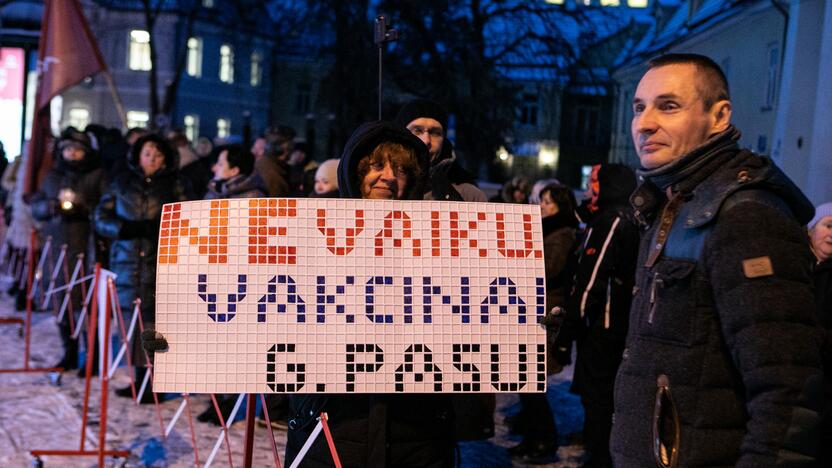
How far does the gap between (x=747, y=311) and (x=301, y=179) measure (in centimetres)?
987

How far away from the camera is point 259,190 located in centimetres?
766

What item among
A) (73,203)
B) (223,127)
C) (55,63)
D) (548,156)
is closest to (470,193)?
(73,203)

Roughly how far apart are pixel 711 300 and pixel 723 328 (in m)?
0.09

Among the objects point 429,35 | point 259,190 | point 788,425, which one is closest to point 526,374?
point 788,425

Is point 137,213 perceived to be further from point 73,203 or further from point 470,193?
point 470,193

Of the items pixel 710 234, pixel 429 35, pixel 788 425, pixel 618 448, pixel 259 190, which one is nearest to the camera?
pixel 788 425

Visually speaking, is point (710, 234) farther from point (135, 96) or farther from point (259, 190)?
point (135, 96)

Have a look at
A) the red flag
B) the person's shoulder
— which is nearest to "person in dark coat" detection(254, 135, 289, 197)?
the red flag

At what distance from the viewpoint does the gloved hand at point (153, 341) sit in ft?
8.71

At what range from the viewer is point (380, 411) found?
118 inches

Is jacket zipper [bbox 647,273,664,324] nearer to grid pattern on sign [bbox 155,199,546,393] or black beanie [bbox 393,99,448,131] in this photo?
grid pattern on sign [bbox 155,199,546,393]

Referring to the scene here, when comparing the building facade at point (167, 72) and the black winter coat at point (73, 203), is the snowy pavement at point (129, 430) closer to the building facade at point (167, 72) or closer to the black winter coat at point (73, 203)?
the black winter coat at point (73, 203)

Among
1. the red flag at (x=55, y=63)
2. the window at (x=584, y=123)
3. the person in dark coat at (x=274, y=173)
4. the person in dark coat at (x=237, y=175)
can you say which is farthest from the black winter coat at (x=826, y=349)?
the window at (x=584, y=123)

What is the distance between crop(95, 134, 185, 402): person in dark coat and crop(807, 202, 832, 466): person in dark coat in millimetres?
4973
